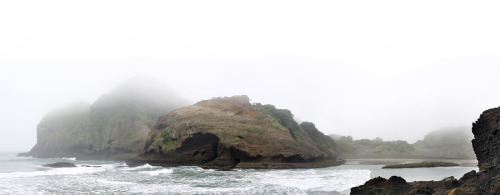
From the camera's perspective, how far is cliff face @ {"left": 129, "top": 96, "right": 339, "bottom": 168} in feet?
136

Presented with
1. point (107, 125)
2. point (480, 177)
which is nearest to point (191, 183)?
point (480, 177)

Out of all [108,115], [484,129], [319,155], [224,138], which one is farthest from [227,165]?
[108,115]

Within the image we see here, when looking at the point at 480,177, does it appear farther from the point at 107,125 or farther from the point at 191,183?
the point at 107,125

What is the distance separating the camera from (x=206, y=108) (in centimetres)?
5075

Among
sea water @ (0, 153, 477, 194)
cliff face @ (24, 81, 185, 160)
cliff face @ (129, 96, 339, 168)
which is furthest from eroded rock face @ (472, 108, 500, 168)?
cliff face @ (24, 81, 185, 160)

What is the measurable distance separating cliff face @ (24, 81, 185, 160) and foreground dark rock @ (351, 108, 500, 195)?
74.6m

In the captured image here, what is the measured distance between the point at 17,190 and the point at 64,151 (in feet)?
297

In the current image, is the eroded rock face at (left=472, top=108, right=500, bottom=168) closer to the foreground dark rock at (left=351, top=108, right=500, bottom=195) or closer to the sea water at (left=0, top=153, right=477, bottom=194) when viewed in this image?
the foreground dark rock at (left=351, top=108, right=500, bottom=195)

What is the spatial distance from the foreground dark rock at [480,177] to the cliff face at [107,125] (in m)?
74.6

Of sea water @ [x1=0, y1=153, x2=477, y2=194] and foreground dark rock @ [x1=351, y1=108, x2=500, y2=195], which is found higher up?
foreground dark rock @ [x1=351, y1=108, x2=500, y2=195]

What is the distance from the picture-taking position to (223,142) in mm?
41500

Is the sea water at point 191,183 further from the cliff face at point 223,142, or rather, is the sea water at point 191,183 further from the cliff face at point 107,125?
the cliff face at point 107,125

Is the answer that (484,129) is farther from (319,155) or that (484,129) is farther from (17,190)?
(319,155)

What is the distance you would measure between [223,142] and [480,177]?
118 ft
